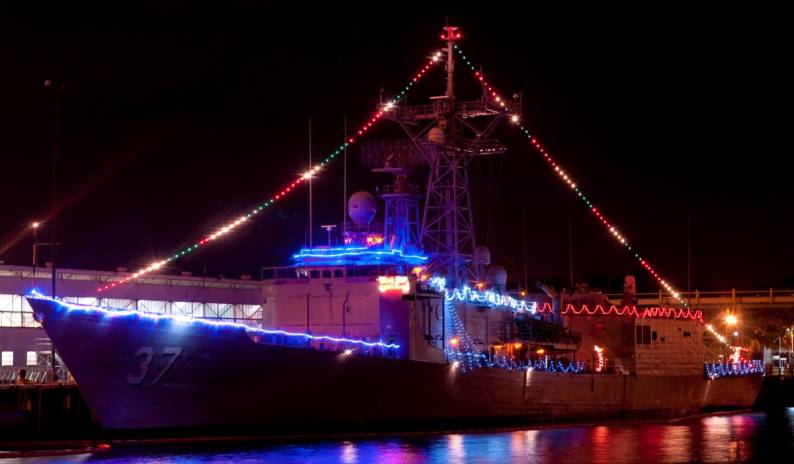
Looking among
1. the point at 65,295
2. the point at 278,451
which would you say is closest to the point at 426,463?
the point at 278,451

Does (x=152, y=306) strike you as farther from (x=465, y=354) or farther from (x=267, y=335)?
(x=267, y=335)

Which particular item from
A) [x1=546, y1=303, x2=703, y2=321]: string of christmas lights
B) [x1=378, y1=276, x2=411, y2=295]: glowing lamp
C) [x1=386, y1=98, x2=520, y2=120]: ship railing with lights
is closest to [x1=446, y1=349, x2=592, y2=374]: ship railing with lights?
[x1=546, y1=303, x2=703, y2=321]: string of christmas lights

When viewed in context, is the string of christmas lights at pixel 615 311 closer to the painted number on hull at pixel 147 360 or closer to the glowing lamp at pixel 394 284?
the glowing lamp at pixel 394 284

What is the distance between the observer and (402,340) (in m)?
41.6

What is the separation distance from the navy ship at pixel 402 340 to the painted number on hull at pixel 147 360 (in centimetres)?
4

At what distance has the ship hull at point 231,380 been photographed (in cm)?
3444

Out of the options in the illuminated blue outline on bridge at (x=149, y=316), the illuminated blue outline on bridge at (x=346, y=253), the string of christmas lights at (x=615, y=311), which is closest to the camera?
the illuminated blue outline on bridge at (x=149, y=316)

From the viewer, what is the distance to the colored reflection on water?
33.6 m

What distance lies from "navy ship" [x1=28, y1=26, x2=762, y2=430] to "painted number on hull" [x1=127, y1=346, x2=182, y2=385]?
4 cm

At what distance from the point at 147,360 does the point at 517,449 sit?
12.1 metres

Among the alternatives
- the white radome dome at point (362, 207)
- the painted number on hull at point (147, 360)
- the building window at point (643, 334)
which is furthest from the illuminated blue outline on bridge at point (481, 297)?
the painted number on hull at point (147, 360)

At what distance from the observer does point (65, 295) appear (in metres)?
60.5

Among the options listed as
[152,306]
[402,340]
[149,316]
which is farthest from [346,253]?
[152,306]

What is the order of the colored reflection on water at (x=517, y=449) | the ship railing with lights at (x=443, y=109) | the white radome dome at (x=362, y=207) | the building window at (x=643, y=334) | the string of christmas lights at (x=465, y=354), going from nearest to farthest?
1. the colored reflection on water at (x=517, y=449)
2. the string of christmas lights at (x=465, y=354)
3. the white radome dome at (x=362, y=207)
4. the ship railing with lights at (x=443, y=109)
5. the building window at (x=643, y=334)
